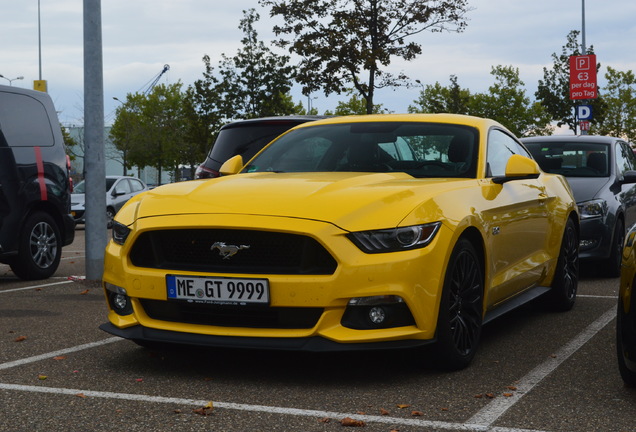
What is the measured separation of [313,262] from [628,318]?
1520 mm

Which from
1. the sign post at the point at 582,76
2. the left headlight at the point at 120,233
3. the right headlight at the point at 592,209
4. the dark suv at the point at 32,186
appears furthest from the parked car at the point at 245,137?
the sign post at the point at 582,76

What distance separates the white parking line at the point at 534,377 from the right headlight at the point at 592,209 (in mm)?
2788

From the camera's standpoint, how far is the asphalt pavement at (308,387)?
163 inches

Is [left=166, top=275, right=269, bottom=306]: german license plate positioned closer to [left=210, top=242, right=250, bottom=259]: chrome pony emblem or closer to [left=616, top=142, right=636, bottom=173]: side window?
[left=210, top=242, right=250, bottom=259]: chrome pony emblem

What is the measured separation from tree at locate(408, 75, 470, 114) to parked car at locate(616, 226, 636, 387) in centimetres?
4986

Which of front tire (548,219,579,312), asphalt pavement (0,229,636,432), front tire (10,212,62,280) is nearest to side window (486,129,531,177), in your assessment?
front tire (548,219,579,312)

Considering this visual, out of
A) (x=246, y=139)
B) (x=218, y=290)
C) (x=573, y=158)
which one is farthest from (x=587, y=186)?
(x=218, y=290)

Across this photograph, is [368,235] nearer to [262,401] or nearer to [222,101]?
[262,401]

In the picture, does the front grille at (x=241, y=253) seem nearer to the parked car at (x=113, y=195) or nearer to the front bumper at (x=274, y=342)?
the front bumper at (x=274, y=342)

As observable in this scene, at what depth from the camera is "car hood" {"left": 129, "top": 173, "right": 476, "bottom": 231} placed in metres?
4.77

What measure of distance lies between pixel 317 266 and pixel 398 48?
80.9ft

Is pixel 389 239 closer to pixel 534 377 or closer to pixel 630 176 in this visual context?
pixel 534 377

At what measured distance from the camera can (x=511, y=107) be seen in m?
56.5

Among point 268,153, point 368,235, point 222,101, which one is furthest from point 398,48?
point 368,235
